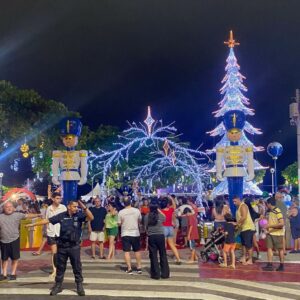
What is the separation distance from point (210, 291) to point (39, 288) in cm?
331

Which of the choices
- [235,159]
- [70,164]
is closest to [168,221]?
[235,159]

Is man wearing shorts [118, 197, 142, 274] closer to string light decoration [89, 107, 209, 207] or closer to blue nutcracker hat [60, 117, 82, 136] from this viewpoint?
blue nutcracker hat [60, 117, 82, 136]

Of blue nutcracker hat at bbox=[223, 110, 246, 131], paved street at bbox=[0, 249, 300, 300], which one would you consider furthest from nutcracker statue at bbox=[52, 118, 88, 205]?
paved street at bbox=[0, 249, 300, 300]

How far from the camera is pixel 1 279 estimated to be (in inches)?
384

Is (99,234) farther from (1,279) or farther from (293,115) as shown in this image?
(293,115)

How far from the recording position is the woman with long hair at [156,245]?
9820 millimetres

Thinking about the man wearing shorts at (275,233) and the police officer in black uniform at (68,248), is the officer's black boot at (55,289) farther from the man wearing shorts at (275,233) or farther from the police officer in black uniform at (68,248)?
the man wearing shorts at (275,233)

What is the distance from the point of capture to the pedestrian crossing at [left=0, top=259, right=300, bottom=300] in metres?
8.70

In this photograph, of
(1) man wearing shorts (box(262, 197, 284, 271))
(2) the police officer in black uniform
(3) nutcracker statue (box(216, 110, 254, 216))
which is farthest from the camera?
(3) nutcracker statue (box(216, 110, 254, 216))

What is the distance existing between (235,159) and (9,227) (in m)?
8.63

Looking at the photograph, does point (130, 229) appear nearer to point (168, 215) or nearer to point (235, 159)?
point (168, 215)

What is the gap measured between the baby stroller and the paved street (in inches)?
37.5

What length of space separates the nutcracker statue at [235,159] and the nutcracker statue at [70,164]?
5.04m

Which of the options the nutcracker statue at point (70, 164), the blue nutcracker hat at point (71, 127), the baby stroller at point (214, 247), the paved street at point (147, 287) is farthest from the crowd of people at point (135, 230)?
the blue nutcracker hat at point (71, 127)
